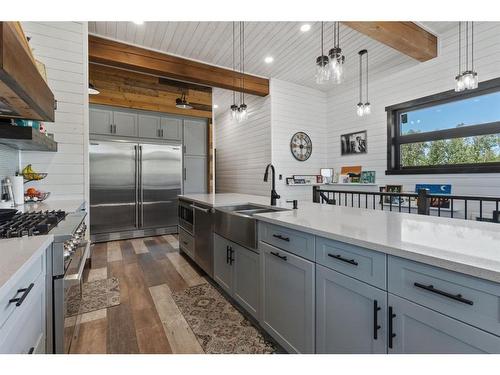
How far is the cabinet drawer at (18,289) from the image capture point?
28.8 inches

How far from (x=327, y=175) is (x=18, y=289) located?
5.44 m

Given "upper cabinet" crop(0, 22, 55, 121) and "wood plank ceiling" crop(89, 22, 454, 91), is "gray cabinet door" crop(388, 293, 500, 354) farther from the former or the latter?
"wood plank ceiling" crop(89, 22, 454, 91)

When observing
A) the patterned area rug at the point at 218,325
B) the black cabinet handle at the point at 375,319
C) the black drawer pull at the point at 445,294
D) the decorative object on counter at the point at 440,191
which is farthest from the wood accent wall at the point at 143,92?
the black drawer pull at the point at 445,294

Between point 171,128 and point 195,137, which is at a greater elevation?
point 171,128

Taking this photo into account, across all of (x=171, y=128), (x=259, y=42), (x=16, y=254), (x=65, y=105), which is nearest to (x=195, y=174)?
(x=171, y=128)

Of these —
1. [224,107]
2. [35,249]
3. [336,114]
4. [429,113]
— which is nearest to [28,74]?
[35,249]

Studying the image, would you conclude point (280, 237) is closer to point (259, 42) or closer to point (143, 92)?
point (259, 42)

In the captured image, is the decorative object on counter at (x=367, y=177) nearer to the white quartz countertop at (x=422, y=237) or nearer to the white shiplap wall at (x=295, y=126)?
the white shiplap wall at (x=295, y=126)

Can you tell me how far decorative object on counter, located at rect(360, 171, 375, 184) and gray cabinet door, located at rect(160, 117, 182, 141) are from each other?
12.3 ft

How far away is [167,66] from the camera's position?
4.13m

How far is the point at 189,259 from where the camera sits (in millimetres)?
3488

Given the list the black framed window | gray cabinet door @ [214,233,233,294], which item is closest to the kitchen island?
gray cabinet door @ [214,233,233,294]

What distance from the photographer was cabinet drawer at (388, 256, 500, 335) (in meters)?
0.77
